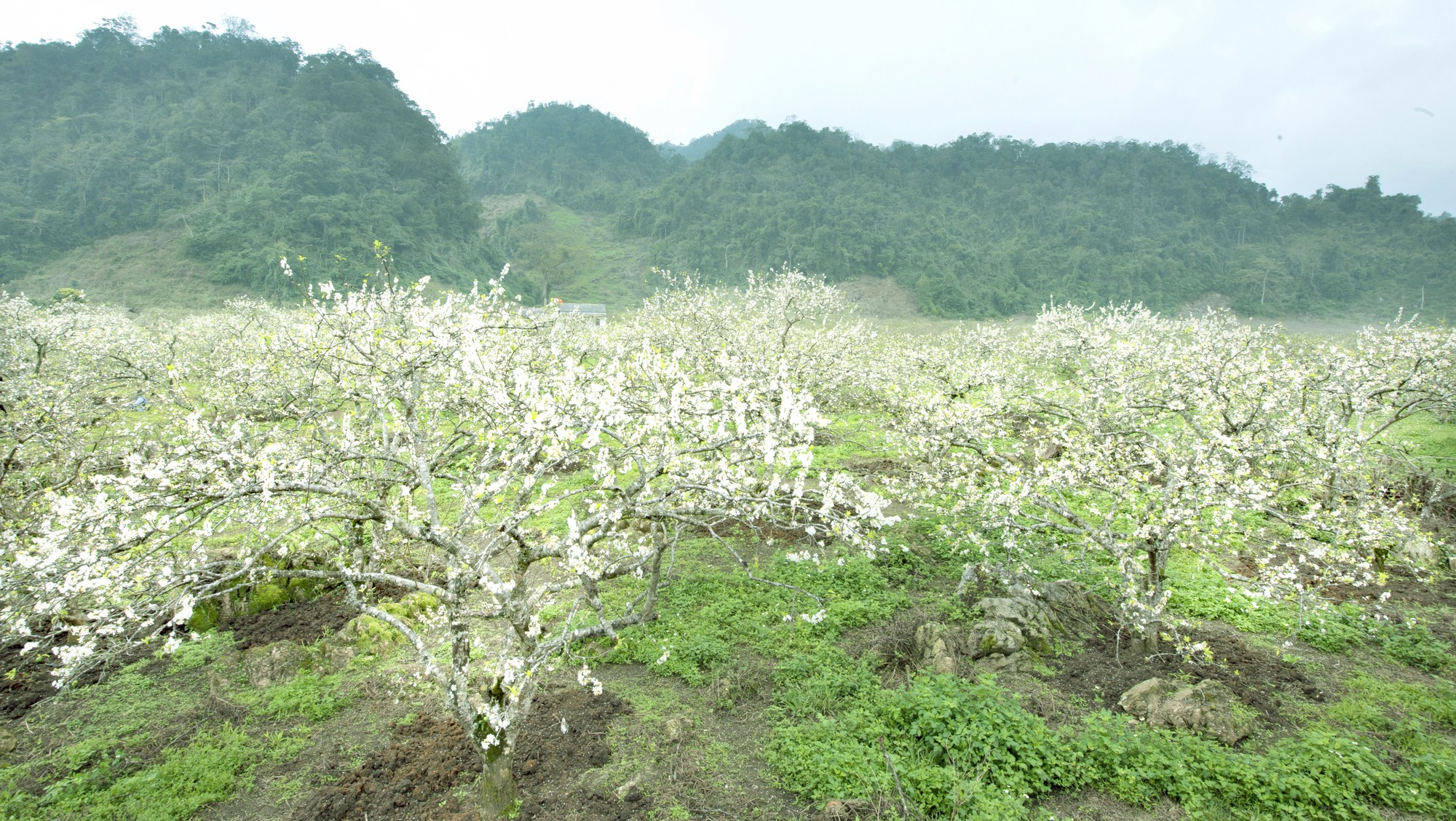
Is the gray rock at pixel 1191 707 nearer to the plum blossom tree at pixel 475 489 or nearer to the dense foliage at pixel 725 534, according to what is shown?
the dense foliage at pixel 725 534

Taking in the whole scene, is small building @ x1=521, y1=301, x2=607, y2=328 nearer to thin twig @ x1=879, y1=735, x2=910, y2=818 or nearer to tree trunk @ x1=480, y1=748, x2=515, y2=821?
tree trunk @ x1=480, y1=748, x2=515, y2=821

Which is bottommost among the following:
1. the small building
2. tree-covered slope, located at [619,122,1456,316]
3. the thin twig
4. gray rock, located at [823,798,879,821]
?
gray rock, located at [823,798,879,821]

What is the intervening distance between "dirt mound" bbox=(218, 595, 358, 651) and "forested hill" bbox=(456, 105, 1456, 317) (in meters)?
89.2

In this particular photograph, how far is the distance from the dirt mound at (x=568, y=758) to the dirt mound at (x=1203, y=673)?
23.5ft

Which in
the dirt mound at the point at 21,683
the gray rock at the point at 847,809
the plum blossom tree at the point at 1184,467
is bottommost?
the dirt mound at the point at 21,683

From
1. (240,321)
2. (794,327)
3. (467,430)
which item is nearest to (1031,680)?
(467,430)

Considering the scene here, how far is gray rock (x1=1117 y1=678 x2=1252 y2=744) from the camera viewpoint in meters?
8.52

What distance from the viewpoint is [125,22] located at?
362 ft

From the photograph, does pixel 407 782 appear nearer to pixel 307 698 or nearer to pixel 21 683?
pixel 307 698

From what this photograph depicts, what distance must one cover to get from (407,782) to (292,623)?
6.06 metres

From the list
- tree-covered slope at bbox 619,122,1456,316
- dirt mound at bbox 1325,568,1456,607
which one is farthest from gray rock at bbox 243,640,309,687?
tree-covered slope at bbox 619,122,1456,316

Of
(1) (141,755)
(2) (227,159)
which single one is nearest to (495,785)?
(1) (141,755)

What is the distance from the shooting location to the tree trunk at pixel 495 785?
23.7ft

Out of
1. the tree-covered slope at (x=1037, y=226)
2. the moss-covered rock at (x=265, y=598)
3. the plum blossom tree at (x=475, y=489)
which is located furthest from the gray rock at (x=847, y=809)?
the tree-covered slope at (x=1037, y=226)
